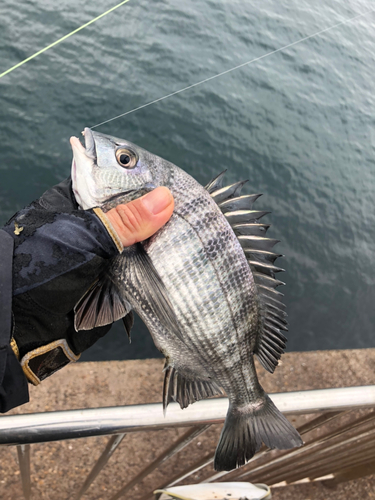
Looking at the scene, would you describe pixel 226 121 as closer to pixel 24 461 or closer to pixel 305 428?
pixel 305 428

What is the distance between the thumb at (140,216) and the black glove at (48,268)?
7cm

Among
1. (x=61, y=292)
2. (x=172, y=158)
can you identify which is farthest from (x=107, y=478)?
(x=172, y=158)

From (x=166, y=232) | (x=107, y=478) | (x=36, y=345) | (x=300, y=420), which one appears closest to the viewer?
(x=36, y=345)

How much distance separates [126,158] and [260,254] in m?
0.93

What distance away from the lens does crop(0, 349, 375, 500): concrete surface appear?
3193 mm

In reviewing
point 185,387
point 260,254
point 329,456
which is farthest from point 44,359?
point 329,456

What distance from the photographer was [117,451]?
331 cm

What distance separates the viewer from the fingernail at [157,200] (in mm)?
1938

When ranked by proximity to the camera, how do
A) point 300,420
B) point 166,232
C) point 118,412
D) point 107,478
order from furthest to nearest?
point 300,420, point 107,478, point 166,232, point 118,412

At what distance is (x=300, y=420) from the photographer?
3.62 m

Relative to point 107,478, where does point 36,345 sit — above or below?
above

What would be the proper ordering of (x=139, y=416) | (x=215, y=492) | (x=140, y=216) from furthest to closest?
(x=215, y=492) < (x=140, y=216) < (x=139, y=416)

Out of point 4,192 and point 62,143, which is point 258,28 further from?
point 4,192

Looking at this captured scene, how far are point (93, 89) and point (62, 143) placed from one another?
209 cm
